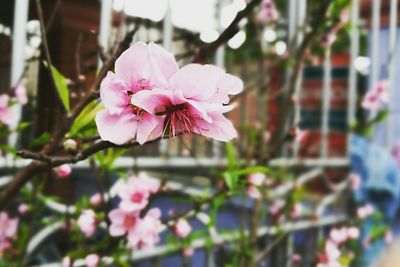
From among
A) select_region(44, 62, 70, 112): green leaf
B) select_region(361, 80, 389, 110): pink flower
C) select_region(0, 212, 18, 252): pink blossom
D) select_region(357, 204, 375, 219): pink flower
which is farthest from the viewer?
select_region(357, 204, 375, 219): pink flower

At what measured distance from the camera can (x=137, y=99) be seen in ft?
2.02

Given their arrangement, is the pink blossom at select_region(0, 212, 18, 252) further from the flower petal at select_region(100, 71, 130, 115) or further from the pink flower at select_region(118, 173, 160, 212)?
the flower petal at select_region(100, 71, 130, 115)

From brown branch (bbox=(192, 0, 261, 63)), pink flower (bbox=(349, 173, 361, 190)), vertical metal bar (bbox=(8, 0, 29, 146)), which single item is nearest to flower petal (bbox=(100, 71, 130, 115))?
brown branch (bbox=(192, 0, 261, 63))

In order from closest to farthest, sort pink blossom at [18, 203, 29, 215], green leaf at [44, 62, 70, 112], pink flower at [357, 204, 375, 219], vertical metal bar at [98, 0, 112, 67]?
green leaf at [44, 62, 70, 112] < pink blossom at [18, 203, 29, 215] < vertical metal bar at [98, 0, 112, 67] < pink flower at [357, 204, 375, 219]

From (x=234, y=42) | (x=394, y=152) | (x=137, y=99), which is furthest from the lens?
(x=394, y=152)

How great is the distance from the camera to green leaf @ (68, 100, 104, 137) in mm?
914

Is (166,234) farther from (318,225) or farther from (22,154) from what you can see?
(22,154)

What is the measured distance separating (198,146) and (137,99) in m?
1.97

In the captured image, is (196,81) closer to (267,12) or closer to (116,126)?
(116,126)

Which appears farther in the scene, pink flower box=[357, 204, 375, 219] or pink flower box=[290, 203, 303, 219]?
pink flower box=[357, 204, 375, 219]

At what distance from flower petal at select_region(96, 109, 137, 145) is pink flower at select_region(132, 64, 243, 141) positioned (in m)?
0.04

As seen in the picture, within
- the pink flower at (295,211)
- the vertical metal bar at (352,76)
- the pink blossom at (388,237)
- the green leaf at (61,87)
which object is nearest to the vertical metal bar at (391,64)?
the vertical metal bar at (352,76)

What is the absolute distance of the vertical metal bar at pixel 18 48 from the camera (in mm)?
1569

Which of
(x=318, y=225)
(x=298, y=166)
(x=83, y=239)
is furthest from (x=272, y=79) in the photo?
(x=83, y=239)
